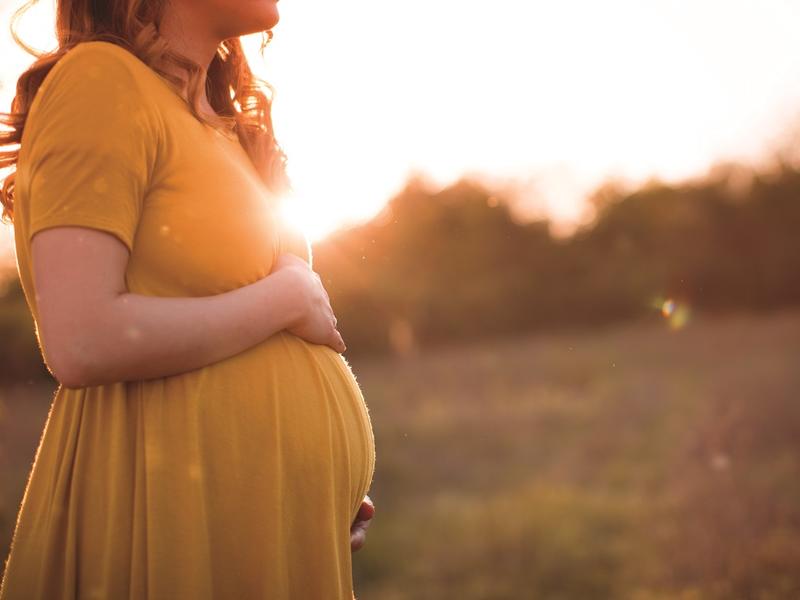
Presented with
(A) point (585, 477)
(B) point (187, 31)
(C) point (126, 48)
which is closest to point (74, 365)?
(C) point (126, 48)

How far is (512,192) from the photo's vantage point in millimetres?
31203

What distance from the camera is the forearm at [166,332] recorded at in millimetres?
1065

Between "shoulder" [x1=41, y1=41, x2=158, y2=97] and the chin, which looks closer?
"shoulder" [x1=41, y1=41, x2=158, y2=97]

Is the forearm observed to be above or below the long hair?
below

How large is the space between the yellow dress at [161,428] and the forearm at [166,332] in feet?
0.15

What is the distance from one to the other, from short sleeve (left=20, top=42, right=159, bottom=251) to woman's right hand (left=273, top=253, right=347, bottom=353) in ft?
1.00

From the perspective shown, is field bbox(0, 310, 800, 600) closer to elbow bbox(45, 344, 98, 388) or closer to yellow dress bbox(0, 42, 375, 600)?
yellow dress bbox(0, 42, 375, 600)

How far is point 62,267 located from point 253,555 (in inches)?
22.0

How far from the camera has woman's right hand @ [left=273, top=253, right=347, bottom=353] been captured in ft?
4.31

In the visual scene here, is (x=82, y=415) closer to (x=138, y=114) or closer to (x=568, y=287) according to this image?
(x=138, y=114)

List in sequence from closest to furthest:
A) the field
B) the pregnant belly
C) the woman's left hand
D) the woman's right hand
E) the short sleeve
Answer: the short sleeve < the pregnant belly < the woman's right hand < the woman's left hand < the field

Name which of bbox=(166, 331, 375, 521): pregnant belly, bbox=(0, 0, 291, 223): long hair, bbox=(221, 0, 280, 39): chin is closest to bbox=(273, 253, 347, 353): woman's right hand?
bbox=(166, 331, 375, 521): pregnant belly

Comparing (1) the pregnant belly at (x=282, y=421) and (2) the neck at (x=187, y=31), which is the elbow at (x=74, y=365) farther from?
(2) the neck at (x=187, y=31)

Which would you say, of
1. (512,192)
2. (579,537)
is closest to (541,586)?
(579,537)
